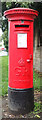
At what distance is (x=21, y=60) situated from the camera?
3598 millimetres

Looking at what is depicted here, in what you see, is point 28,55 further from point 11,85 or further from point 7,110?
point 7,110

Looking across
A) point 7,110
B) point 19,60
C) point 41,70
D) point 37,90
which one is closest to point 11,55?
point 19,60

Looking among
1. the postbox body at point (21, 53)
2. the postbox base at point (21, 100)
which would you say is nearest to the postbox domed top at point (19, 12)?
the postbox body at point (21, 53)

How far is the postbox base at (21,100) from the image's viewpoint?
3.63 m

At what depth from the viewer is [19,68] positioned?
362 centimetres

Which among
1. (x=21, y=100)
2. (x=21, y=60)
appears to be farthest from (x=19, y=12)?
(x=21, y=100)

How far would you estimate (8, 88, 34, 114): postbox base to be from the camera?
3.63 meters

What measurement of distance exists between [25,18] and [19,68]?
106cm

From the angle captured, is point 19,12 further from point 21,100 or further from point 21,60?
point 21,100

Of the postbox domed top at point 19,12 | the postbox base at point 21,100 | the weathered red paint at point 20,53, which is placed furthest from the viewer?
the postbox base at point 21,100

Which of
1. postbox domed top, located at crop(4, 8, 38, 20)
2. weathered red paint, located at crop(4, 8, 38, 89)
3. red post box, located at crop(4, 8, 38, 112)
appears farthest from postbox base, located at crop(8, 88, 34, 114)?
postbox domed top, located at crop(4, 8, 38, 20)

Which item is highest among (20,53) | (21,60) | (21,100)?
(20,53)

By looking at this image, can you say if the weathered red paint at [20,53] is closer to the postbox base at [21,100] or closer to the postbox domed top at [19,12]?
the postbox domed top at [19,12]

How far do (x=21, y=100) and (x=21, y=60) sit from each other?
86cm
